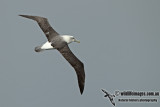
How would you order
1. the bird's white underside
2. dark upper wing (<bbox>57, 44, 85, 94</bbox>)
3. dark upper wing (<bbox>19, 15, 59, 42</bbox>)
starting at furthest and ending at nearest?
dark upper wing (<bbox>19, 15, 59, 42</bbox>) → dark upper wing (<bbox>57, 44, 85, 94</bbox>) → the bird's white underside

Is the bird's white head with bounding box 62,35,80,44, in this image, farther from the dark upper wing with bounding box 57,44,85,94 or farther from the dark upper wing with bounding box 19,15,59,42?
the dark upper wing with bounding box 57,44,85,94

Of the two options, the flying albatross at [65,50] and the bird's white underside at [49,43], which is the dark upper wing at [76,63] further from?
the bird's white underside at [49,43]

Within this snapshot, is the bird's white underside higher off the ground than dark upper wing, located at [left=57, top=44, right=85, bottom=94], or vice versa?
the bird's white underside

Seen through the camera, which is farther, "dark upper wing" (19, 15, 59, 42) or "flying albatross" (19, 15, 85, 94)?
"dark upper wing" (19, 15, 59, 42)

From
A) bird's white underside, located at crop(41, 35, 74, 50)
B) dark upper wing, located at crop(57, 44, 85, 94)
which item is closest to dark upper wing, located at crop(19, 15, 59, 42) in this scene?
bird's white underside, located at crop(41, 35, 74, 50)

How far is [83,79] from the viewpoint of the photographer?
28109 millimetres

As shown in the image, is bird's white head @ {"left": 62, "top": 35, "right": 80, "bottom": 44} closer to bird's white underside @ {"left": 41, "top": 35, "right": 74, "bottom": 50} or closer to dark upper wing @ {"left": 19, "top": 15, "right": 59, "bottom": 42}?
bird's white underside @ {"left": 41, "top": 35, "right": 74, "bottom": 50}

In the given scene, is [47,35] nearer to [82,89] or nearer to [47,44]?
[47,44]

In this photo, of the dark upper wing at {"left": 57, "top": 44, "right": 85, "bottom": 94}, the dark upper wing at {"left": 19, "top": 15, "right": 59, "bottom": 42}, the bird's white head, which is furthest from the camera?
the dark upper wing at {"left": 19, "top": 15, "right": 59, "bottom": 42}

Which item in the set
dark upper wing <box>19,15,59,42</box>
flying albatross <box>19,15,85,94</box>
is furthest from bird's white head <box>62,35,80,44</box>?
dark upper wing <box>19,15,59,42</box>

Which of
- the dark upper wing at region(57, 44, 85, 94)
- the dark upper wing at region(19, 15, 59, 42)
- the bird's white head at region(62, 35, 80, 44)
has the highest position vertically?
the dark upper wing at region(19, 15, 59, 42)

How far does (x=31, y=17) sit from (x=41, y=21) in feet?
1.91

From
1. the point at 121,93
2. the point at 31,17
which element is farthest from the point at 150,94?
the point at 31,17

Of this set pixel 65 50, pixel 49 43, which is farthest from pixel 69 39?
pixel 49 43
